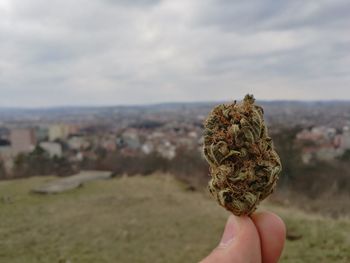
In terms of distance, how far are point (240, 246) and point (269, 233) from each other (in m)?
0.20

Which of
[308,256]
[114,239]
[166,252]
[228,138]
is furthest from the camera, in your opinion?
[114,239]

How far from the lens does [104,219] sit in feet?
57.6

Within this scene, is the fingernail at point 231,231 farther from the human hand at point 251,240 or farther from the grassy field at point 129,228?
the grassy field at point 129,228

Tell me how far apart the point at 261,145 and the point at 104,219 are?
1592 centimetres

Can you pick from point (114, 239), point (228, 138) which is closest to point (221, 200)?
point (228, 138)

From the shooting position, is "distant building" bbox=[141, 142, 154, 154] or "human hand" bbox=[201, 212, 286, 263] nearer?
"human hand" bbox=[201, 212, 286, 263]

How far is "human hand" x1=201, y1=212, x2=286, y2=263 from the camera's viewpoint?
235 centimetres

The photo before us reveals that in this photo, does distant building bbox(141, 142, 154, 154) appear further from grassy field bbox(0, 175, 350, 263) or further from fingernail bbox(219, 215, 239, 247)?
fingernail bbox(219, 215, 239, 247)

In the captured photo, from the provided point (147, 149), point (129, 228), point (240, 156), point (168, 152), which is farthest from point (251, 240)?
point (147, 149)

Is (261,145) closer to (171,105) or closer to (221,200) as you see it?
(221,200)

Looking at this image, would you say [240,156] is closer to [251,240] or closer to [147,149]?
[251,240]

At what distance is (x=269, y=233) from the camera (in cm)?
244

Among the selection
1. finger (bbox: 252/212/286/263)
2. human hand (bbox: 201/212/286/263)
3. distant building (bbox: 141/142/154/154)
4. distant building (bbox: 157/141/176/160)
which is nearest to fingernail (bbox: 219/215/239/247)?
human hand (bbox: 201/212/286/263)

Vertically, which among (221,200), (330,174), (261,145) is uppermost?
(261,145)
